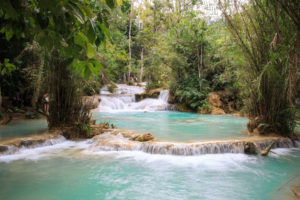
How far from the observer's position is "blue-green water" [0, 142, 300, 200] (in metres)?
3.53

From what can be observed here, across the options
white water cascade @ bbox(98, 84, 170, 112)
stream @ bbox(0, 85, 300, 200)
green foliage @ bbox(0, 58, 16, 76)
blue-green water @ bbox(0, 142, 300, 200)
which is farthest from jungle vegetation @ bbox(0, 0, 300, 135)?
blue-green water @ bbox(0, 142, 300, 200)

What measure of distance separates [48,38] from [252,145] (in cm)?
521

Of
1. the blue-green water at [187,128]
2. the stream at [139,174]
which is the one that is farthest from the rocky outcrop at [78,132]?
the blue-green water at [187,128]

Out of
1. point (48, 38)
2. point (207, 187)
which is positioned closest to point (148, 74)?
point (207, 187)

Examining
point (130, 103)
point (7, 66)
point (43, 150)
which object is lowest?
point (43, 150)

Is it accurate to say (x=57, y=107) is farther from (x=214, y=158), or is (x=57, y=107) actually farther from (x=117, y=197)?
(x=214, y=158)

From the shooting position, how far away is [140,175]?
13.9ft

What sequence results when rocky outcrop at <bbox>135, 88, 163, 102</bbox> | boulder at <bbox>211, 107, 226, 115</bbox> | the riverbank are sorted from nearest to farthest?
the riverbank, boulder at <bbox>211, 107, 226, 115</bbox>, rocky outcrop at <bbox>135, 88, 163, 102</bbox>

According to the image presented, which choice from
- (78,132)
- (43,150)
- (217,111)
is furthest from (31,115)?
(217,111)

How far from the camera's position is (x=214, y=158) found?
5062mm

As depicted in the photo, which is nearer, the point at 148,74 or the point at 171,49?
the point at 171,49

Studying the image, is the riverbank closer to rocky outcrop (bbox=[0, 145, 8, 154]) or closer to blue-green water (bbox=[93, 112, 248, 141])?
rocky outcrop (bbox=[0, 145, 8, 154])

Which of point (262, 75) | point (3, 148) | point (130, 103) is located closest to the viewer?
point (3, 148)

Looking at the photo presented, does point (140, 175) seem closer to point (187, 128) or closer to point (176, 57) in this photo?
point (187, 128)
